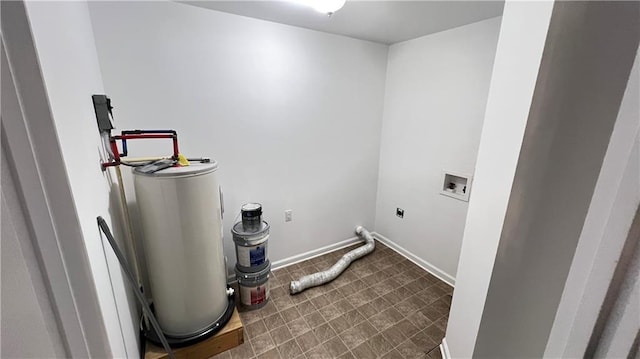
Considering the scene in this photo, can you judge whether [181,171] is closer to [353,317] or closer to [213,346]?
[213,346]

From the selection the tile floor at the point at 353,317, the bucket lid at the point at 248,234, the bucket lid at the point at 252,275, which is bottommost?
the tile floor at the point at 353,317

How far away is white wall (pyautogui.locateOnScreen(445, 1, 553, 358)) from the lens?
0.90 metres

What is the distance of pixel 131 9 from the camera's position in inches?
58.9

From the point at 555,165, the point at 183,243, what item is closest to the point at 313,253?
the point at 183,243

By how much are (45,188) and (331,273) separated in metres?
2.08

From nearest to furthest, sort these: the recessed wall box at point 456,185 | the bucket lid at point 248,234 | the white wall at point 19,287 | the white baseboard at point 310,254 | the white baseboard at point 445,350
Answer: the white wall at point 19,287
the white baseboard at point 445,350
the bucket lid at point 248,234
the recessed wall box at point 456,185
the white baseboard at point 310,254

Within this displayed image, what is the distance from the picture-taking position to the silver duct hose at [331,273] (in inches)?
84.4

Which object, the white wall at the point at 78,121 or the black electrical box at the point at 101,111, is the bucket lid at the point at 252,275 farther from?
the black electrical box at the point at 101,111

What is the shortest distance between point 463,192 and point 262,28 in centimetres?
219

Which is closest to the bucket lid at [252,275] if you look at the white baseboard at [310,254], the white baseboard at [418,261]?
the white baseboard at [310,254]

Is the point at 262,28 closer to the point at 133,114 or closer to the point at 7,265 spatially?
the point at 133,114

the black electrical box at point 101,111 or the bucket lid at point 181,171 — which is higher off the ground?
the black electrical box at point 101,111

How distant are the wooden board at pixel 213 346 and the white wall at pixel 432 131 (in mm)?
1885

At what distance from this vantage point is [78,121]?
831 mm
